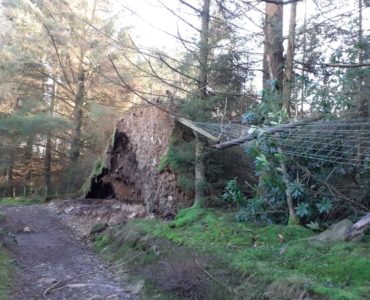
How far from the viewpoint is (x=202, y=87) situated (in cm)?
826

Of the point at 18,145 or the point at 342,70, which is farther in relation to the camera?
the point at 18,145

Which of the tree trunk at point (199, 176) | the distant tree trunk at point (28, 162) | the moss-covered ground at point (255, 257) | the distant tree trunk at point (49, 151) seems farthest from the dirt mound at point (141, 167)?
the distant tree trunk at point (28, 162)

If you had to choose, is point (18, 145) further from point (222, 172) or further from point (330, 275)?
point (330, 275)

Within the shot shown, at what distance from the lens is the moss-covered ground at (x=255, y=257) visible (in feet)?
12.0

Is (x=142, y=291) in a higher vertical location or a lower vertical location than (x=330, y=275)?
lower

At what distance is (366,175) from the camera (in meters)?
5.54

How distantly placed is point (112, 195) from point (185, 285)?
8398 mm

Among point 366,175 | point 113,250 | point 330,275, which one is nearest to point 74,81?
point 113,250

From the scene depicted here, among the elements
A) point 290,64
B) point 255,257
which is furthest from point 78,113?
point 255,257

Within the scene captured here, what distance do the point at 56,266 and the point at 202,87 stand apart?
4.29m

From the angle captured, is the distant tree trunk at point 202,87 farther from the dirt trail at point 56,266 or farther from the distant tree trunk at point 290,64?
the dirt trail at point 56,266

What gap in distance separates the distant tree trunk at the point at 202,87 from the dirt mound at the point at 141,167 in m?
0.67

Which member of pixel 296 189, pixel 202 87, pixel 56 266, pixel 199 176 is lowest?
pixel 56 266

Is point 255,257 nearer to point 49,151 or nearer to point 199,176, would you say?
point 199,176
